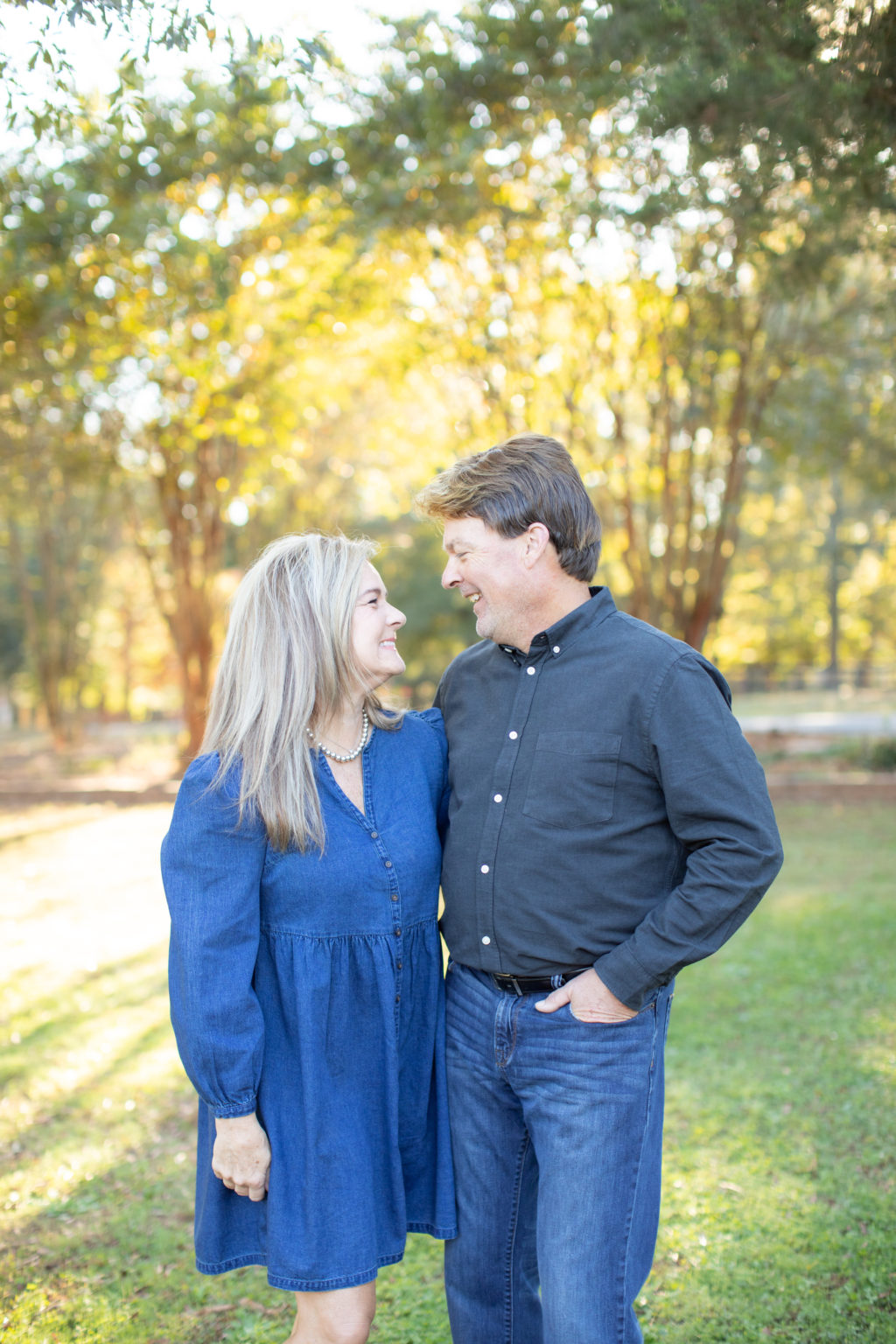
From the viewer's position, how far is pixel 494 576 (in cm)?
246

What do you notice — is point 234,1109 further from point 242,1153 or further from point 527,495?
point 527,495

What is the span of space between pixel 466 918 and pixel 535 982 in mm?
220

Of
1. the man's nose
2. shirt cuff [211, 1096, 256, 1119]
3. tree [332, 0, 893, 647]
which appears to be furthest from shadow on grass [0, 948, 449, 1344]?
tree [332, 0, 893, 647]

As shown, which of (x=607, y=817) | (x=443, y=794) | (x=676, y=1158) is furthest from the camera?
(x=676, y=1158)

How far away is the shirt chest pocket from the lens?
89.4 inches

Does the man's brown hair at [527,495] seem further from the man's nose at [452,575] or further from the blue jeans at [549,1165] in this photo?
the blue jeans at [549,1165]

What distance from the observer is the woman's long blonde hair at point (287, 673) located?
224 cm

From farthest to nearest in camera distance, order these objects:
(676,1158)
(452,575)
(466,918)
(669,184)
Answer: (669,184), (676,1158), (452,575), (466,918)

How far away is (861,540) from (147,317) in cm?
2939

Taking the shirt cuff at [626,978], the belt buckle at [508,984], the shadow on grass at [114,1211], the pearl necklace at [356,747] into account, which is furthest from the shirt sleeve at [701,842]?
the shadow on grass at [114,1211]

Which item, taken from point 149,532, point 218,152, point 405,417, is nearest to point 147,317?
point 218,152

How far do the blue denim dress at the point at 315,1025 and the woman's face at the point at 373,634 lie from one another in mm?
257

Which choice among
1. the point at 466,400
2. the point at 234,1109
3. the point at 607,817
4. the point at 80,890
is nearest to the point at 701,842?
the point at 607,817

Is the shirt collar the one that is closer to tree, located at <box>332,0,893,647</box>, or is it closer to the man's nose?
the man's nose
